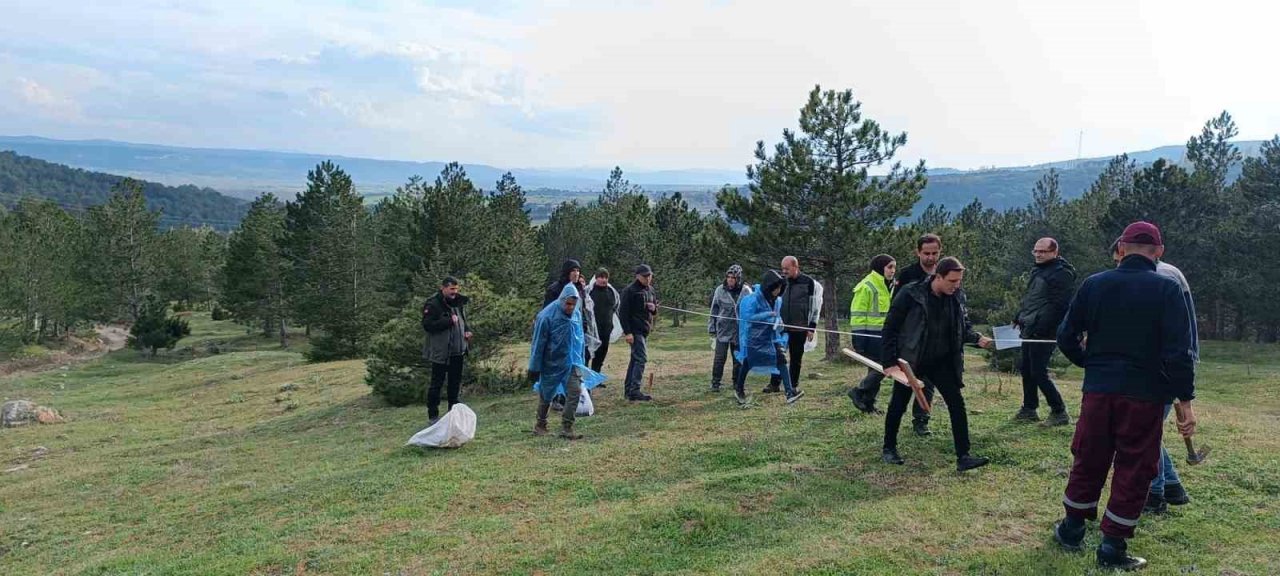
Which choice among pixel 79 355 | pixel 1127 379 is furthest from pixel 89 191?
pixel 1127 379

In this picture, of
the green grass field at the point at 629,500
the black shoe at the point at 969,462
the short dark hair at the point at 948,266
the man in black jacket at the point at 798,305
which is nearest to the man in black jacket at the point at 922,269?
the green grass field at the point at 629,500

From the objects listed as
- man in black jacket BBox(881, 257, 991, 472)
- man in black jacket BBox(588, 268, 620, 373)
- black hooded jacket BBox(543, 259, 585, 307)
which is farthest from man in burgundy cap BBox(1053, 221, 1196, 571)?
man in black jacket BBox(588, 268, 620, 373)

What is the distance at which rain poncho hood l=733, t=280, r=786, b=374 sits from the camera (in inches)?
384

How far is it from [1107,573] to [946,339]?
2.23 meters

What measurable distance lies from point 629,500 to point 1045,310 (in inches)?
178

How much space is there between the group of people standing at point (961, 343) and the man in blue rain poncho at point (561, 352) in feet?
0.06

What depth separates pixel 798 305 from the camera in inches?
392

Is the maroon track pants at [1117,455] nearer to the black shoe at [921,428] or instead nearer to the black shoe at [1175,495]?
the black shoe at [1175,495]

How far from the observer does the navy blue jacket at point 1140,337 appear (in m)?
4.37

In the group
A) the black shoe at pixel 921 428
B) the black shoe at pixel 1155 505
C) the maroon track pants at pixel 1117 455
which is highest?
the maroon track pants at pixel 1117 455

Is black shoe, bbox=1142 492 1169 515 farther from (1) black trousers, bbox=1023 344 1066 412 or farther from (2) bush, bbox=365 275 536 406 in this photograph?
(2) bush, bbox=365 275 536 406

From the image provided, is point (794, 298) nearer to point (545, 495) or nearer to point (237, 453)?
point (545, 495)

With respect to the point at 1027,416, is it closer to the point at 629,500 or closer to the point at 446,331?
the point at 629,500

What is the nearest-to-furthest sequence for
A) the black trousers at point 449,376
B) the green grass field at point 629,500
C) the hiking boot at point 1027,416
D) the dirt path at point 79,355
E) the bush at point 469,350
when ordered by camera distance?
the green grass field at point 629,500 < the hiking boot at point 1027,416 < the black trousers at point 449,376 < the bush at point 469,350 < the dirt path at point 79,355
